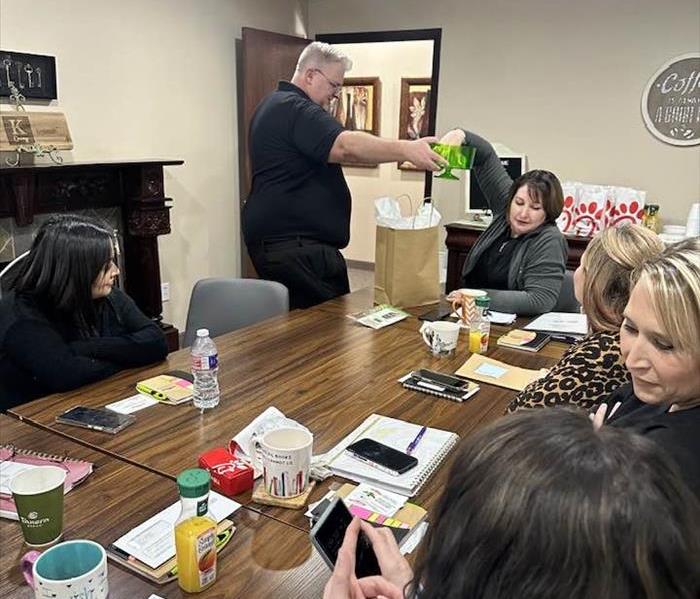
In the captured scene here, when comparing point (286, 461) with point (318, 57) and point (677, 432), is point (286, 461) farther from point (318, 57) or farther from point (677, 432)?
point (318, 57)

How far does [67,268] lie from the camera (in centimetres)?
187

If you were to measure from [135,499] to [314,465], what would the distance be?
35 cm

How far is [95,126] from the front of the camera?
362 centimetres

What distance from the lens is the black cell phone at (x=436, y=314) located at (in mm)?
2486

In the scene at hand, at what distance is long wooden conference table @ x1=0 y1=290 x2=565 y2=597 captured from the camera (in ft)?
3.57

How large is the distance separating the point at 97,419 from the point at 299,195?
1513mm

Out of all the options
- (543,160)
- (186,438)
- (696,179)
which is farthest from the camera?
(543,160)

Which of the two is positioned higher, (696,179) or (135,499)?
(696,179)

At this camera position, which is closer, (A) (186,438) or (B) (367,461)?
(B) (367,461)

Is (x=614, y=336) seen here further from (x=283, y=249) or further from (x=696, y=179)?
(x=696, y=179)

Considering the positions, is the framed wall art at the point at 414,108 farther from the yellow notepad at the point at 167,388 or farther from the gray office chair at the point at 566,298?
the yellow notepad at the point at 167,388

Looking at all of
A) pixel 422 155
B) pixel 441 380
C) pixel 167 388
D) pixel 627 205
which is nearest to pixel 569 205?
pixel 627 205

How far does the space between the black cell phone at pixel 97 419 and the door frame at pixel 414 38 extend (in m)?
3.55

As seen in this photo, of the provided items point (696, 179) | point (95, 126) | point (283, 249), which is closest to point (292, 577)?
point (283, 249)
